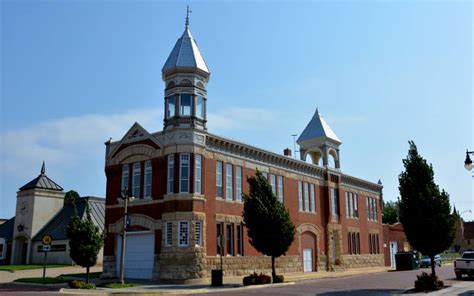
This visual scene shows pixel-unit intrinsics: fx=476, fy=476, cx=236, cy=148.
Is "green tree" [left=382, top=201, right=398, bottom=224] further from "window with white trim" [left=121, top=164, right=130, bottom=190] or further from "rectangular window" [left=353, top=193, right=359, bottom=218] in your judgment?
"window with white trim" [left=121, top=164, right=130, bottom=190]

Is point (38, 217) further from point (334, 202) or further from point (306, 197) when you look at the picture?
point (334, 202)

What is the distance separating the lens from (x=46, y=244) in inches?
1131

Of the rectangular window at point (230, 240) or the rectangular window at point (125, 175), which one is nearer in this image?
the rectangular window at point (230, 240)

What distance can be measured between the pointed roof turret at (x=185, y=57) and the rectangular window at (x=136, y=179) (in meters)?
6.64

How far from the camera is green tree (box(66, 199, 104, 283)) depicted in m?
25.8

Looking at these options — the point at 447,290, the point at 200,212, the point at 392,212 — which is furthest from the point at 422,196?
the point at 392,212

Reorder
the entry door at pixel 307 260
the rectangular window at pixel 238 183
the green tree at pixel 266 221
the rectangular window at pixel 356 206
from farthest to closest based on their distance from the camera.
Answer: the rectangular window at pixel 356 206
the entry door at pixel 307 260
the rectangular window at pixel 238 183
the green tree at pixel 266 221

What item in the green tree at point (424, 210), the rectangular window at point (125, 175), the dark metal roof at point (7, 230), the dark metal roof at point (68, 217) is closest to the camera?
the green tree at point (424, 210)

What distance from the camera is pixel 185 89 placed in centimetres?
3106

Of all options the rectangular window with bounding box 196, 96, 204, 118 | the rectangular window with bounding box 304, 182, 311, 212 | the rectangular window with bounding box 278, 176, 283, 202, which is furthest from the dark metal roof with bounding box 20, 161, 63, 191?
the rectangular window with bounding box 304, 182, 311, 212

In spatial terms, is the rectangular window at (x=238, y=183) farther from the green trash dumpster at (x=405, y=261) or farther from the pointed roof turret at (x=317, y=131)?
the green trash dumpster at (x=405, y=261)

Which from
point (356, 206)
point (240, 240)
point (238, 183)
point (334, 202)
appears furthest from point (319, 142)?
point (240, 240)

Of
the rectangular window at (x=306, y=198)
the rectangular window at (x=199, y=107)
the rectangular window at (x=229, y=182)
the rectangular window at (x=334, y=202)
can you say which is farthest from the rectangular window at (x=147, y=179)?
the rectangular window at (x=334, y=202)

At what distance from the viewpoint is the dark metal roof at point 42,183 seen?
50.5 metres
